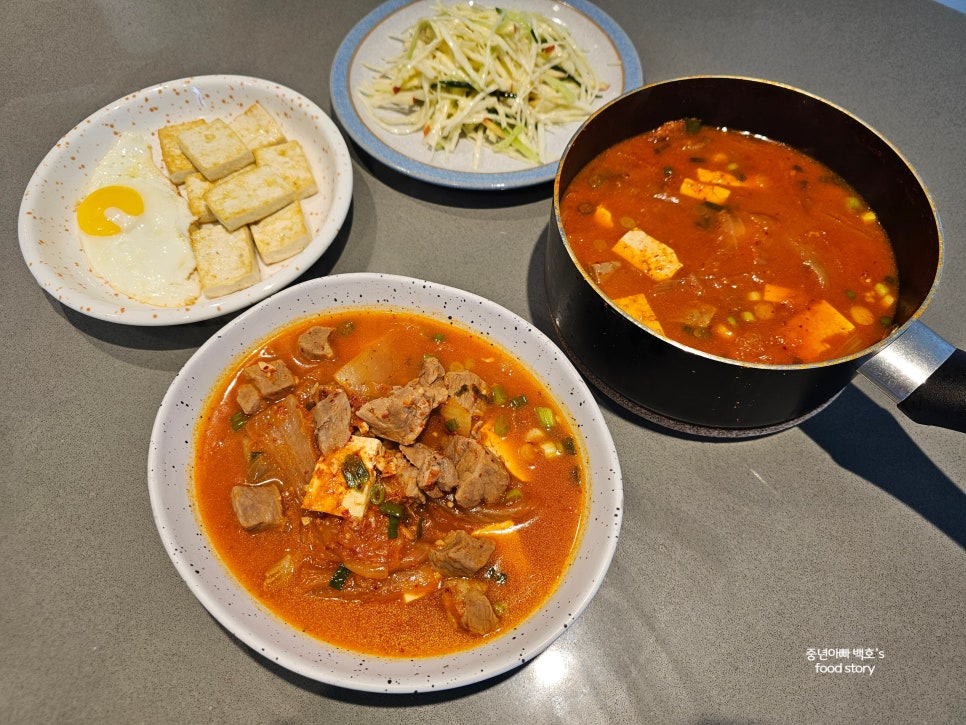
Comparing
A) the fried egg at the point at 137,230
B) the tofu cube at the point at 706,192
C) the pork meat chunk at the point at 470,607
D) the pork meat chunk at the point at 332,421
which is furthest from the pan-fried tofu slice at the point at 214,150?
the pork meat chunk at the point at 470,607

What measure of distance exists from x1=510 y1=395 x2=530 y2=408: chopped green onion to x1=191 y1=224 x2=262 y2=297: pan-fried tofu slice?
1.24 meters

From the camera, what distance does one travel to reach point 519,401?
228 cm

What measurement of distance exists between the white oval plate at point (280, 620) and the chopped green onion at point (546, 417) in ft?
0.20

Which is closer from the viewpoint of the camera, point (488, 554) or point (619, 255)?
point (488, 554)

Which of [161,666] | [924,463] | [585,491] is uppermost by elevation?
[924,463]

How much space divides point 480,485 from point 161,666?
1.18m

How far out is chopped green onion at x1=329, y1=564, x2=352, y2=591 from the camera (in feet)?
6.31

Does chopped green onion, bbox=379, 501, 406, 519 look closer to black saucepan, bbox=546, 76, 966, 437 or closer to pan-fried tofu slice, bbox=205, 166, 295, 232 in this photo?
black saucepan, bbox=546, 76, 966, 437

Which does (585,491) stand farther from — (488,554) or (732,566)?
(732,566)

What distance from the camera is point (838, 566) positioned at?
2205mm

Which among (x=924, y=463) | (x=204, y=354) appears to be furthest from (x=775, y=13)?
(x=204, y=354)

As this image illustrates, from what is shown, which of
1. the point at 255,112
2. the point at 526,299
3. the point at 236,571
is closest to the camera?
the point at 236,571

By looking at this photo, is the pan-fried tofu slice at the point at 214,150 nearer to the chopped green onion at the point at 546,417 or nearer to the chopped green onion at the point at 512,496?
the chopped green onion at the point at 546,417

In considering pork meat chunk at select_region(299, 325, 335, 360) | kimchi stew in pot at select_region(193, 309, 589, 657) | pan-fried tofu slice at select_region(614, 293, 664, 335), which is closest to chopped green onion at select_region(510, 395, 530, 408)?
kimchi stew in pot at select_region(193, 309, 589, 657)
